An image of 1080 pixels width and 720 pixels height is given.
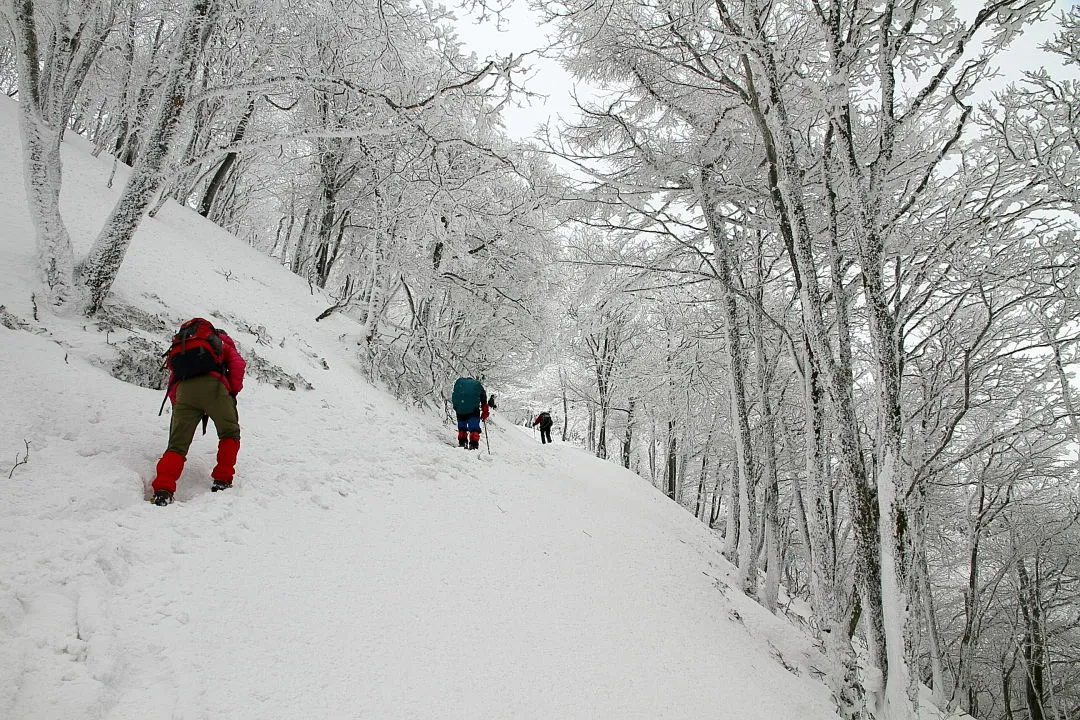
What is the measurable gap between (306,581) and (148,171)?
4.51 m

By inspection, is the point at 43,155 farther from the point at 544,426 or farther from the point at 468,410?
the point at 544,426

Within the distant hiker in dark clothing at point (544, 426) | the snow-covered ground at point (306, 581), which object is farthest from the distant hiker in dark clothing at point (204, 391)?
the distant hiker in dark clothing at point (544, 426)

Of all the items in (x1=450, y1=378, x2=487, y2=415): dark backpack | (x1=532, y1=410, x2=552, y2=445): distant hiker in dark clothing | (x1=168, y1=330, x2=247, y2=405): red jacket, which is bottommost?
(x1=168, y1=330, x2=247, y2=405): red jacket

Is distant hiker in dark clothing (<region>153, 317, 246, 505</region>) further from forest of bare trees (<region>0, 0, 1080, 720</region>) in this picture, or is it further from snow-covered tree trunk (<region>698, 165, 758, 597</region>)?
snow-covered tree trunk (<region>698, 165, 758, 597</region>)

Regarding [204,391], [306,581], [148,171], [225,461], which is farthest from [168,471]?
[148,171]

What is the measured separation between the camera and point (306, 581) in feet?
10.2

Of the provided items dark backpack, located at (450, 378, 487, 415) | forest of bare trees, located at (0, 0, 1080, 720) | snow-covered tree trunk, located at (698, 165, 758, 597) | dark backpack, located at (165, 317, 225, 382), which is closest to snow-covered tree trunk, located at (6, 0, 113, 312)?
forest of bare trees, located at (0, 0, 1080, 720)

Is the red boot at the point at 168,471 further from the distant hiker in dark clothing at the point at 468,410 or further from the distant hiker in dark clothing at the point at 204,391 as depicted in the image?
the distant hiker in dark clothing at the point at 468,410

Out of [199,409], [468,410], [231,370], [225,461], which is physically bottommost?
[225,461]

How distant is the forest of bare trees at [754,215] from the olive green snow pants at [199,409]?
2.37 m

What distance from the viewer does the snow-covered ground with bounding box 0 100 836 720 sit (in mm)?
2230

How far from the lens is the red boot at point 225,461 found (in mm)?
3656

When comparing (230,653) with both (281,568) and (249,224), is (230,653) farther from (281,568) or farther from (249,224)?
(249,224)

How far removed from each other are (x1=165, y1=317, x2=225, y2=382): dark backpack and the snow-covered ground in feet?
2.02
